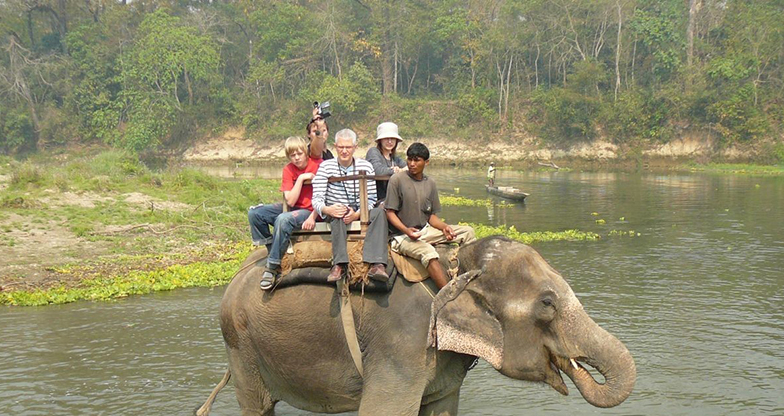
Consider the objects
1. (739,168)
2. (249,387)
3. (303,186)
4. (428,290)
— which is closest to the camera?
(428,290)

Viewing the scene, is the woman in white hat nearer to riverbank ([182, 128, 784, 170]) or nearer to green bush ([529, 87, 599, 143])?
riverbank ([182, 128, 784, 170])

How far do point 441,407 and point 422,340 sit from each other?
63 centimetres

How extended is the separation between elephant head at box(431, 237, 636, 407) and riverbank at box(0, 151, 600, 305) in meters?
8.58

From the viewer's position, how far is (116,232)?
54.6 ft

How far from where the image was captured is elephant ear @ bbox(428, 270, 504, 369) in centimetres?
484

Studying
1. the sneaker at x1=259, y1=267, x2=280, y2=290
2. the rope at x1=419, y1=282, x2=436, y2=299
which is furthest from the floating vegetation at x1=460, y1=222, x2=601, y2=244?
the rope at x1=419, y1=282, x2=436, y2=299

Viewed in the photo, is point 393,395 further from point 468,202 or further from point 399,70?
point 399,70

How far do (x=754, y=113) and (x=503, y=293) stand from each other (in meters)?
51.1

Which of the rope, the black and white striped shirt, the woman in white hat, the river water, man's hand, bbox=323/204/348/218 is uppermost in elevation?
the woman in white hat

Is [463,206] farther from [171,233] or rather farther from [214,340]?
[214,340]

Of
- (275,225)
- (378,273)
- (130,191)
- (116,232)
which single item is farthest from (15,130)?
(378,273)

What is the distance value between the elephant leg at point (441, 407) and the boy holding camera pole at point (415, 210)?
3.44 ft

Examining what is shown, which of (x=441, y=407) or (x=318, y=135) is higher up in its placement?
(x=318, y=135)

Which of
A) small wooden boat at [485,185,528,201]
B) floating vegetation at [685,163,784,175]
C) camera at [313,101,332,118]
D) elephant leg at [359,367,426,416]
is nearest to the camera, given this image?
elephant leg at [359,367,426,416]
